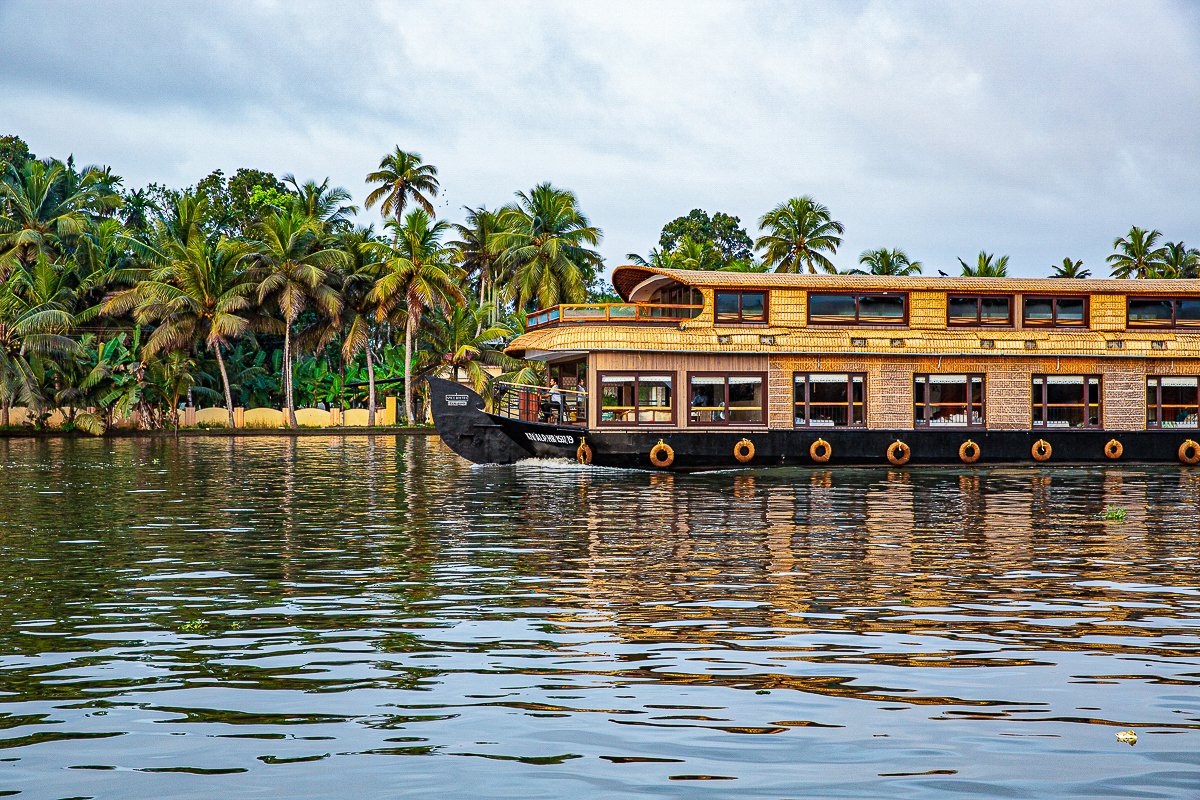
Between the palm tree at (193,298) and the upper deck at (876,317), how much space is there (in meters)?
26.7

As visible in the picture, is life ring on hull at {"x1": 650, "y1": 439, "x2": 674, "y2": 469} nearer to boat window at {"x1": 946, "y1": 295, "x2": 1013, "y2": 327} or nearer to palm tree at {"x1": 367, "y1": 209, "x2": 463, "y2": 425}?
boat window at {"x1": 946, "y1": 295, "x2": 1013, "y2": 327}

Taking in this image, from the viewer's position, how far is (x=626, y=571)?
39.4 feet

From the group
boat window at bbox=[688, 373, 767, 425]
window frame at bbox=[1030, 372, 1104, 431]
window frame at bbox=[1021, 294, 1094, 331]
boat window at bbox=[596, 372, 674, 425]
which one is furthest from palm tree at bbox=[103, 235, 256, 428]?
window frame at bbox=[1030, 372, 1104, 431]

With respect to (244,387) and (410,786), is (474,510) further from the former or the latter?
(244,387)

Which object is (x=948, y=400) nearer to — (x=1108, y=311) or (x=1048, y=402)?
(x=1048, y=402)

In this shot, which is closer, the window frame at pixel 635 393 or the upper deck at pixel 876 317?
the window frame at pixel 635 393

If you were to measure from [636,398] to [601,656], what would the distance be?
1941 cm

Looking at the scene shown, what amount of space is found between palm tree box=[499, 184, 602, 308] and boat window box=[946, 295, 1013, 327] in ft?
81.2

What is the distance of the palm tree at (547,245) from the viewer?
52.7m

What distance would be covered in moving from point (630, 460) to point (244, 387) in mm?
37992

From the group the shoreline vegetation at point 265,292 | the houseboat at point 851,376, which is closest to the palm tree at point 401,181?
the shoreline vegetation at point 265,292

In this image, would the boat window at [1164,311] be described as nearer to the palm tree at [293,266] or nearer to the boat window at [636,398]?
the boat window at [636,398]

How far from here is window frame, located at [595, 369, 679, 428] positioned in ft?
89.3

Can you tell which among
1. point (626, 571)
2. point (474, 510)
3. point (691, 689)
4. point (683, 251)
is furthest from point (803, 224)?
point (691, 689)
